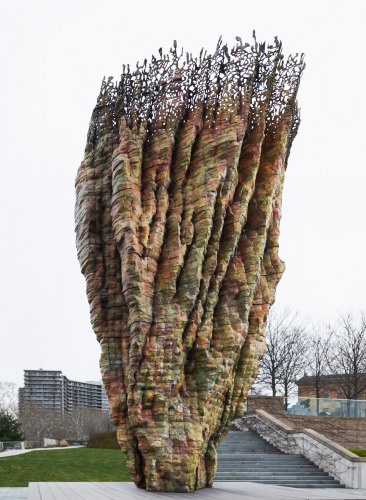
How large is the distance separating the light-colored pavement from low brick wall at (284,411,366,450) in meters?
11.1

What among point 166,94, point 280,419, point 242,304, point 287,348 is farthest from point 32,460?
point 287,348

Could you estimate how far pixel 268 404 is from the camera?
23.7 m

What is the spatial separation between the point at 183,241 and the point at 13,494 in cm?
628

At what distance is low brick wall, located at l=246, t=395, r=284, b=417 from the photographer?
2358cm

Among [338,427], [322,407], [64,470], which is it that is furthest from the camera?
[322,407]

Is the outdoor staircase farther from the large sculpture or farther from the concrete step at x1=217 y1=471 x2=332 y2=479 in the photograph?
the large sculpture

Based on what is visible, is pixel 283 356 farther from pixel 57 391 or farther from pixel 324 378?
pixel 57 391

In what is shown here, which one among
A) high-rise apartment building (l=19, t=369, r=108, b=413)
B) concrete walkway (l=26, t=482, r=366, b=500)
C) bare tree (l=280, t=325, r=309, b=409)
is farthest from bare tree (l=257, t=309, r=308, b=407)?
high-rise apartment building (l=19, t=369, r=108, b=413)

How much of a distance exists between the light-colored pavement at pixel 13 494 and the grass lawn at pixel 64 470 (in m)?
1.20

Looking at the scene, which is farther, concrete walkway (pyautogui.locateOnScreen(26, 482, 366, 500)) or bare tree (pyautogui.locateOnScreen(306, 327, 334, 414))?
bare tree (pyautogui.locateOnScreen(306, 327, 334, 414))

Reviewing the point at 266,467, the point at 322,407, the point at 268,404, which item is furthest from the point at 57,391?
the point at 266,467

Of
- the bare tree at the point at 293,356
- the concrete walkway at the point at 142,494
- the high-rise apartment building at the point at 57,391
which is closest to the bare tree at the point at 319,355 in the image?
the bare tree at the point at 293,356

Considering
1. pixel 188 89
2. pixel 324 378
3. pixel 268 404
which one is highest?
pixel 188 89

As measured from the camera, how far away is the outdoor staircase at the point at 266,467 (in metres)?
17.4
